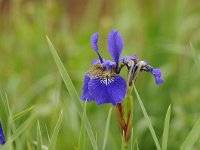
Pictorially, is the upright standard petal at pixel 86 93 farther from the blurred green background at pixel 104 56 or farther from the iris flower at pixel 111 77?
the blurred green background at pixel 104 56

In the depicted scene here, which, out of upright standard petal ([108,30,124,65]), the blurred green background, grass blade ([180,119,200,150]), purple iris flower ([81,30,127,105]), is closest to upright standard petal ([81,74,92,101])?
purple iris flower ([81,30,127,105])

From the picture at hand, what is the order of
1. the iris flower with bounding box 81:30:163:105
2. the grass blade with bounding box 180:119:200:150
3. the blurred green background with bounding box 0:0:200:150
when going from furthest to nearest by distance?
the blurred green background with bounding box 0:0:200:150 → the iris flower with bounding box 81:30:163:105 → the grass blade with bounding box 180:119:200:150

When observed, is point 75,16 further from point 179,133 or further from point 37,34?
point 179,133

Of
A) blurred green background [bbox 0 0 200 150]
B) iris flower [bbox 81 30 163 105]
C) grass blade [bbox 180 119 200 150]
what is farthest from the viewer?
blurred green background [bbox 0 0 200 150]

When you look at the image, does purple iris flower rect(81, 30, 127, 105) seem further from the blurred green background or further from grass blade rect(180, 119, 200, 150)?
the blurred green background

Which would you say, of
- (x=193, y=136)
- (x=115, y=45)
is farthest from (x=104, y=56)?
(x=193, y=136)

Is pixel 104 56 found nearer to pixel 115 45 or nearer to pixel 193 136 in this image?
pixel 115 45
